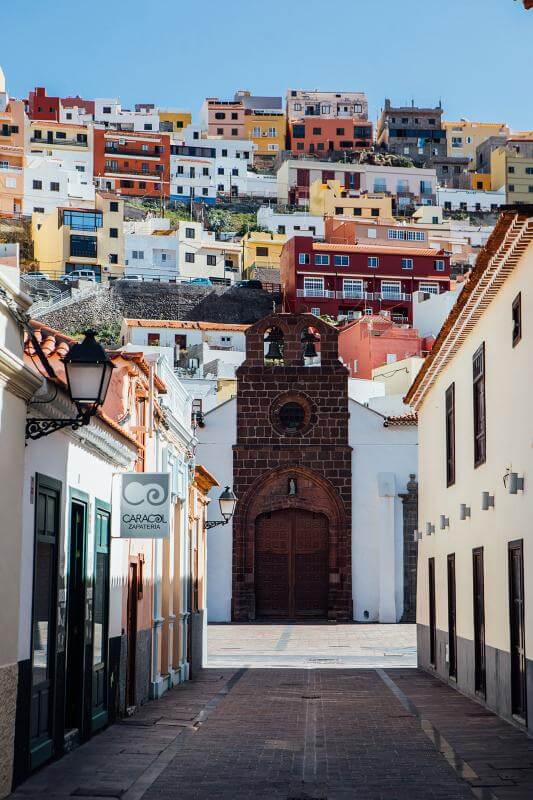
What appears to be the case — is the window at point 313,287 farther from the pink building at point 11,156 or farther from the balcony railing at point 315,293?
the pink building at point 11,156

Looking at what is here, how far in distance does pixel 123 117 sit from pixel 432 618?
12333 cm

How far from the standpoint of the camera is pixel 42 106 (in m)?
126

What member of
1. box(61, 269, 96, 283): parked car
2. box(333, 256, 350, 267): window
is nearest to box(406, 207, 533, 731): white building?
box(333, 256, 350, 267): window

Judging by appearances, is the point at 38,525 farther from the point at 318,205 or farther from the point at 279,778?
the point at 318,205

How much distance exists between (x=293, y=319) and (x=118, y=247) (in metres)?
54.9

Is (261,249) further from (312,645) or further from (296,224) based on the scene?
(312,645)

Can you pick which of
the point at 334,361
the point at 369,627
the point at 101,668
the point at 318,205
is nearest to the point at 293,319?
the point at 334,361

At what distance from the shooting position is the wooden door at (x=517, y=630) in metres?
13.4

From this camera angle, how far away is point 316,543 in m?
37.9

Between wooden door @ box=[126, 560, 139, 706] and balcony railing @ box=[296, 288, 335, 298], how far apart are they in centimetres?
6167

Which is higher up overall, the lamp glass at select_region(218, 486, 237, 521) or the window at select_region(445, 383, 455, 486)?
the window at select_region(445, 383, 455, 486)

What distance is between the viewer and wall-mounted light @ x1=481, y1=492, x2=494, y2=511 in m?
15.3

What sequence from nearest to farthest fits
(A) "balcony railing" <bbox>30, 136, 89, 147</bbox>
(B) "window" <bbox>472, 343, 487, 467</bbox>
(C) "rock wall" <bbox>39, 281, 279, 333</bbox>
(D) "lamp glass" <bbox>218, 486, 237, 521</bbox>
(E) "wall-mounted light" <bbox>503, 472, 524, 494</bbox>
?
(E) "wall-mounted light" <bbox>503, 472, 524, 494</bbox>, (B) "window" <bbox>472, 343, 487, 467</bbox>, (D) "lamp glass" <bbox>218, 486, 237, 521</bbox>, (C) "rock wall" <bbox>39, 281, 279, 333</bbox>, (A) "balcony railing" <bbox>30, 136, 89, 147</bbox>

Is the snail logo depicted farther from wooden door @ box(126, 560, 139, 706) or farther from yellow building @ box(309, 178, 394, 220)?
yellow building @ box(309, 178, 394, 220)
